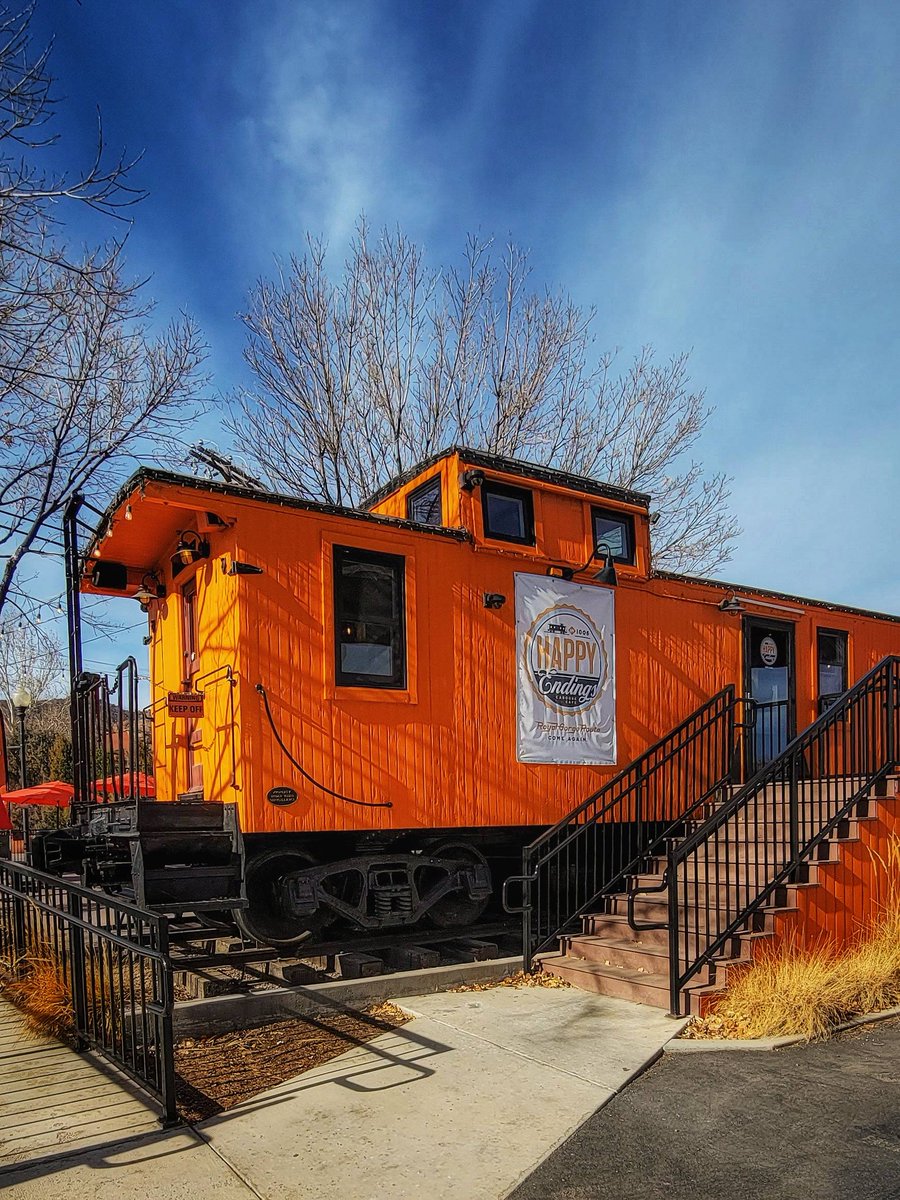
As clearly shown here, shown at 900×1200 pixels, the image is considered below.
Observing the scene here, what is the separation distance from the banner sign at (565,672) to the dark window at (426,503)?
110 cm

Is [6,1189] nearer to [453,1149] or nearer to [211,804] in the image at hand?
[453,1149]

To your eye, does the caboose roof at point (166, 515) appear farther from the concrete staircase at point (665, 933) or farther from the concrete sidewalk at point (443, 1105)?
the concrete sidewalk at point (443, 1105)

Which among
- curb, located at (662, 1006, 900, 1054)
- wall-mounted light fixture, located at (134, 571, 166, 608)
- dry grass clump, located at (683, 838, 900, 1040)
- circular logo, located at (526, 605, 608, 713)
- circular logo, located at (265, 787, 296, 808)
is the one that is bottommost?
curb, located at (662, 1006, 900, 1054)

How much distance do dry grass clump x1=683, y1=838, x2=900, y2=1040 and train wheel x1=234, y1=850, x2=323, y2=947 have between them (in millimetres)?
3171

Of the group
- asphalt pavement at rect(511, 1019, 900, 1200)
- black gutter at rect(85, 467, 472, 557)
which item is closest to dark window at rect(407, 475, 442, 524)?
black gutter at rect(85, 467, 472, 557)

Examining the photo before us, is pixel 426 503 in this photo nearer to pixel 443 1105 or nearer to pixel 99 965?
pixel 99 965

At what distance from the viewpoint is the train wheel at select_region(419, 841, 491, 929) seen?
8219 mm

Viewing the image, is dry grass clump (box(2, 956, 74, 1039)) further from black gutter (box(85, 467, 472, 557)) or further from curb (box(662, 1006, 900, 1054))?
curb (box(662, 1006, 900, 1054))

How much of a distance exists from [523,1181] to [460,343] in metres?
17.1

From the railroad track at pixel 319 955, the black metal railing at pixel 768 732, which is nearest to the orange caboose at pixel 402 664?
the railroad track at pixel 319 955

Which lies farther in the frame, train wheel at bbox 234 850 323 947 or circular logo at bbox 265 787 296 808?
train wheel at bbox 234 850 323 947

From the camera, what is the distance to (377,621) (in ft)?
25.4

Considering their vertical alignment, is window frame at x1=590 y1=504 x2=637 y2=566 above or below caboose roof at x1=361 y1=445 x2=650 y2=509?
below

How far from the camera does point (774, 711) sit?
1088cm
